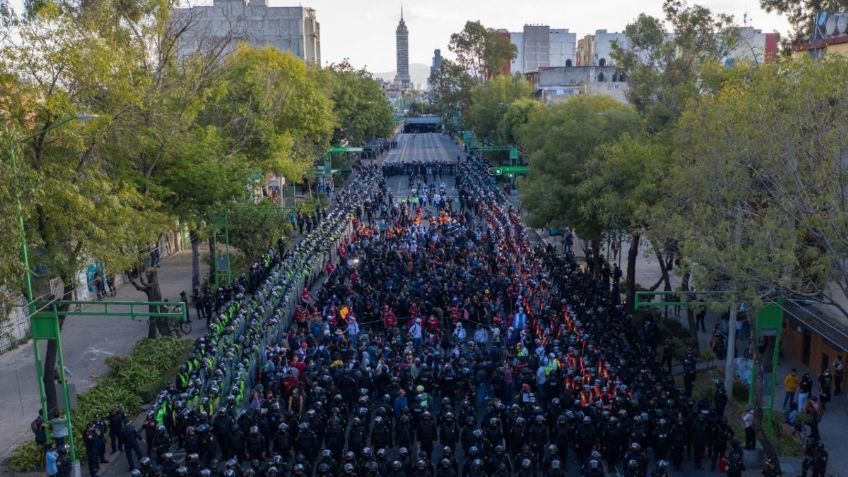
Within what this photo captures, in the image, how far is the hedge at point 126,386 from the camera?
1479 centimetres

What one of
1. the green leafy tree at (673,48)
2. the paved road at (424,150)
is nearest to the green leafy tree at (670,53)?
the green leafy tree at (673,48)

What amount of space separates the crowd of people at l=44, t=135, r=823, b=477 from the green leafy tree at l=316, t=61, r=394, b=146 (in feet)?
116

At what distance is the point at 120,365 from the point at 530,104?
45.9 metres

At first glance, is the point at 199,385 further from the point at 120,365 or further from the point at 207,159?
the point at 207,159

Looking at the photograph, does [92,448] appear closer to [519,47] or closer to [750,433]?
[750,433]

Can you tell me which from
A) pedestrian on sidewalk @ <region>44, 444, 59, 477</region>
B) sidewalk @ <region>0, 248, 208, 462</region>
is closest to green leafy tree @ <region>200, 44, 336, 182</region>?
sidewalk @ <region>0, 248, 208, 462</region>

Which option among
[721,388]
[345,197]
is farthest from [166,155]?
[345,197]

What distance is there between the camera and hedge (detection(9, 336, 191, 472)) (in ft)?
48.5

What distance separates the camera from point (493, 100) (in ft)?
237

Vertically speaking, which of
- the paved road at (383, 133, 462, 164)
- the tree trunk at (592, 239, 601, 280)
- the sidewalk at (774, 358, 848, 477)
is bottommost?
the sidewalk at (774, 358, 848, 477)

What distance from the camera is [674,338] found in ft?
73.5

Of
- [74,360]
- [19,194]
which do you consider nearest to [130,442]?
[19,194]

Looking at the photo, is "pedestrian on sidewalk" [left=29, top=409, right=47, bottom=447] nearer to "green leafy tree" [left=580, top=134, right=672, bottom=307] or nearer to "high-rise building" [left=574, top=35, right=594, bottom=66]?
"green leafy tree" [left=580, top=134, right=672, bottom=307]

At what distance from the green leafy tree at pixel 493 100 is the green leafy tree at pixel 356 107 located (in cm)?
926
